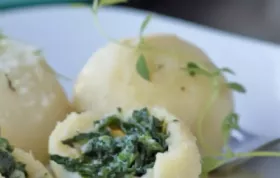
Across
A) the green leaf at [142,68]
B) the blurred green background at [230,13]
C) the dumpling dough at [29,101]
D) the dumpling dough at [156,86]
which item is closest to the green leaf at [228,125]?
→ the dumpling dough at [156,86]

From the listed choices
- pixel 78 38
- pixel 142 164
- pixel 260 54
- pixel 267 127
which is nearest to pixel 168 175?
pixel 142 164

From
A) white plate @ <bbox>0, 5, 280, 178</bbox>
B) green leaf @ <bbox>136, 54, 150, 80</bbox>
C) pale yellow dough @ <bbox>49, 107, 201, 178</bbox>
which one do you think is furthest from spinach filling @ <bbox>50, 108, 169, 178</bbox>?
white plate @ <bbox>0, 5, 280, 178</bbox>

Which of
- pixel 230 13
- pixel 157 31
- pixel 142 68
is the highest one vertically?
pixel 142 68

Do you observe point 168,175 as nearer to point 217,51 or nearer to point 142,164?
point 142,164

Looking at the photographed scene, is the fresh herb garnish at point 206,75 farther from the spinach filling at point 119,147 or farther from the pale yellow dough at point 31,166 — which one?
the pale yellow dough at point 31,166

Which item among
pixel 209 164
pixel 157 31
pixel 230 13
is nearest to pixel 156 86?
pixel 209 164

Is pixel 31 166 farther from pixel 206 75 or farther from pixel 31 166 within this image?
pixel 206 75
